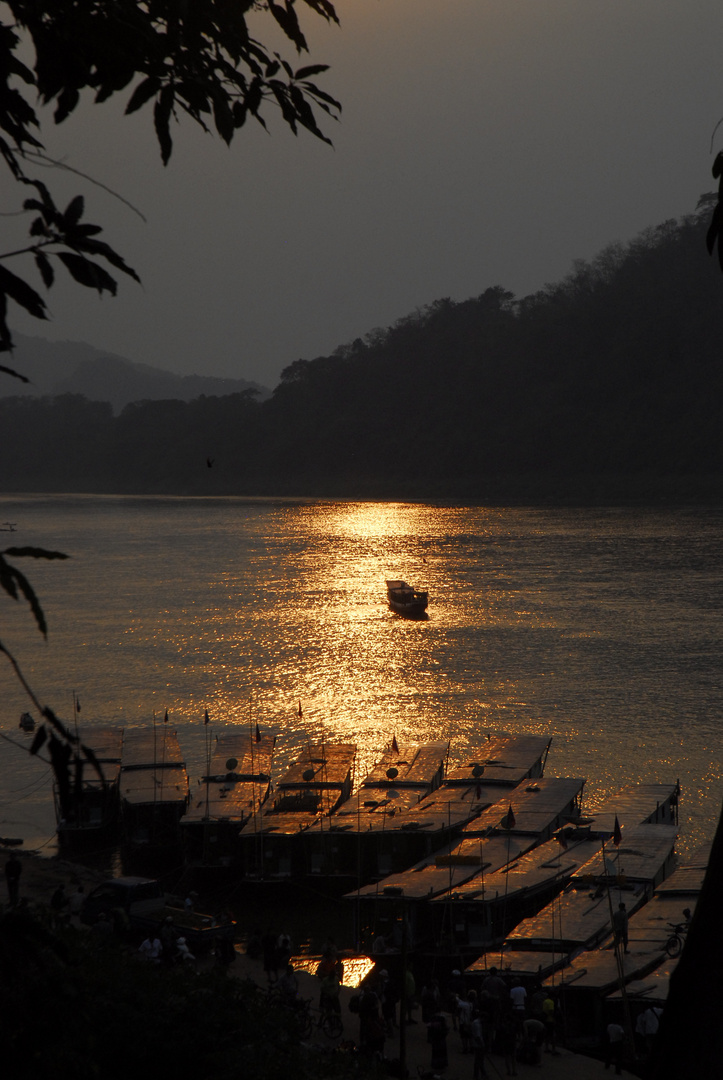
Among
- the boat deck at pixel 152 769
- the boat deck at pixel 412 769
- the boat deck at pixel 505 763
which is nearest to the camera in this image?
the boat deck at pixel 152 769

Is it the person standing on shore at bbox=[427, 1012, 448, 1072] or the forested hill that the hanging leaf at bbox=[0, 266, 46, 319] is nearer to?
the person standing on shore at bbox=[427, 1012, 448, 1072]

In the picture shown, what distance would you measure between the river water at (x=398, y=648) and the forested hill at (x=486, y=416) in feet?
102

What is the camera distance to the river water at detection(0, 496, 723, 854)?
28703 mm

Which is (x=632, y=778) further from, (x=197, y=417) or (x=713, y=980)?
(x=197, y=417)

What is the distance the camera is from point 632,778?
1003 inches

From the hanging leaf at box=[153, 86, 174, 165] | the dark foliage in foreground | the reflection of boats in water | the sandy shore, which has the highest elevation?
the hanging leaf at box=[153, 86, 174, 165]

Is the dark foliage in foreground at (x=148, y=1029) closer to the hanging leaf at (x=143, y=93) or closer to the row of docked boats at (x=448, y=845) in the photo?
the hanging leaf at (x=143, y=93)

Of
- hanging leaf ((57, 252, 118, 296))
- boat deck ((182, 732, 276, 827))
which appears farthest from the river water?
hanging leaf ((57, 252, 118, 296))

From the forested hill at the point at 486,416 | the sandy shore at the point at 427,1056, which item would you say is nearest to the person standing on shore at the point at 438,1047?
the sandy shore at the point at 427,1056

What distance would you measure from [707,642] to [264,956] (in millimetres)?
30526

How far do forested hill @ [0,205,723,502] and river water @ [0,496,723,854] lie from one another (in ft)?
102

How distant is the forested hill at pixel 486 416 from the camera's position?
11656 centimetres

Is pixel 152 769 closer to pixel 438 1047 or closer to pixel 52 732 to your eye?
pixel 438 1047

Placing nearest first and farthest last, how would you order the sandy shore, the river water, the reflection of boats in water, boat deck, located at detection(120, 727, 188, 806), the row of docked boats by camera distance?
1. the sandy shore
2. the row of docked boats
3. boat deck, located at detection(120, 727, 188, 806)
4. the river water
5. the reflection of boats in water
